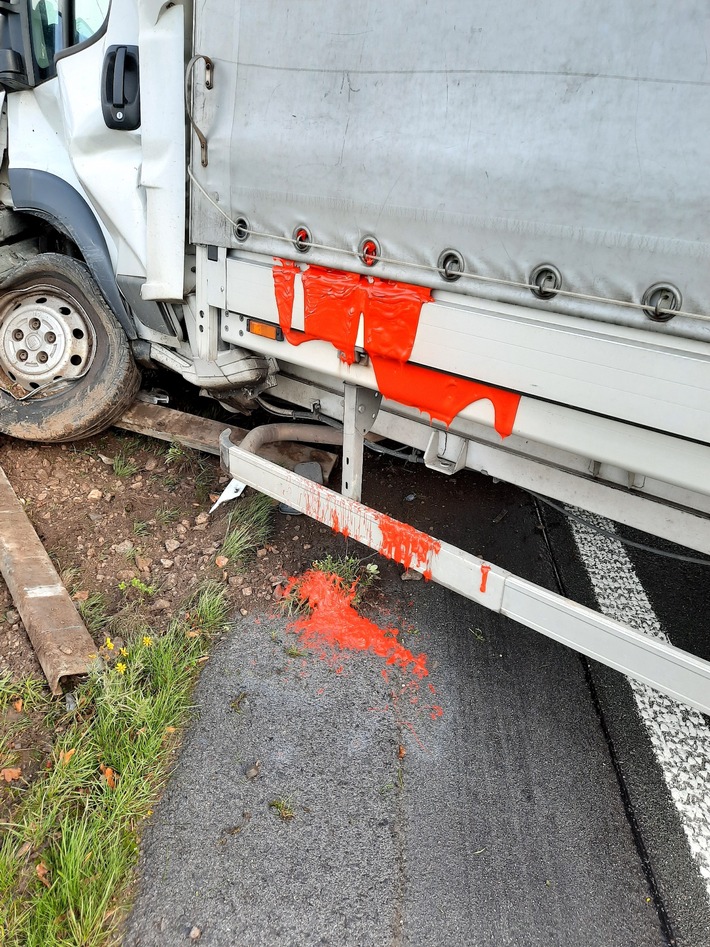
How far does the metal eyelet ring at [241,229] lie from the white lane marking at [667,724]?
2224 millimetres

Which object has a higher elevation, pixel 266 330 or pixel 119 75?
pixel 119 75

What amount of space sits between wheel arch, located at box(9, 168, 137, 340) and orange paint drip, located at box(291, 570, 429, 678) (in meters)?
1.61

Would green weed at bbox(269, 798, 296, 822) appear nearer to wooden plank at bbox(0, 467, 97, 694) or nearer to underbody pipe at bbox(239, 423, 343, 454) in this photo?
wooden plank at bbox(0, 467, 97, 694)

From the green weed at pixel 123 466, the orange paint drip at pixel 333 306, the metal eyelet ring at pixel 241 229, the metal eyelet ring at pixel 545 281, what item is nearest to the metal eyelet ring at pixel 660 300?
the metal eyelet ring at pixel 545 281

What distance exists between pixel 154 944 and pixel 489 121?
2390 millimetres

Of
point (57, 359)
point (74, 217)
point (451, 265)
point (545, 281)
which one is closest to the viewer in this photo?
point (545, 281)

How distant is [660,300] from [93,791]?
7.11 feet

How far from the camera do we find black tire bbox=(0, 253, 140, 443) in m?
3.41

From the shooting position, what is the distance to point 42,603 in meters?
2.60

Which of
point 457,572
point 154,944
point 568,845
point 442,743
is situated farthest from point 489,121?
point 154,944

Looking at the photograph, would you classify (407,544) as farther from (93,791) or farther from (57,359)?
(57,359)

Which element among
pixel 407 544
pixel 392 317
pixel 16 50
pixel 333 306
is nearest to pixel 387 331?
pixel 392 317

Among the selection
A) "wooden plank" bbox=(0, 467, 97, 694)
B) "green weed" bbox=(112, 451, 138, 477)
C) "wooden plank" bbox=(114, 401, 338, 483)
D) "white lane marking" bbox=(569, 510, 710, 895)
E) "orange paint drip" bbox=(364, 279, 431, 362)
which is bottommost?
"white lane marking" bbox=(569, 510, 710, 895)

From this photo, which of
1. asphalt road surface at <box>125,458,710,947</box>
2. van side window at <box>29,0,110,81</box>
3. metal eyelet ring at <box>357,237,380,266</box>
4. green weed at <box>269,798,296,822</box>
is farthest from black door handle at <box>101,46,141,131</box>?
green weed at <box>269,798,296,822</box>
